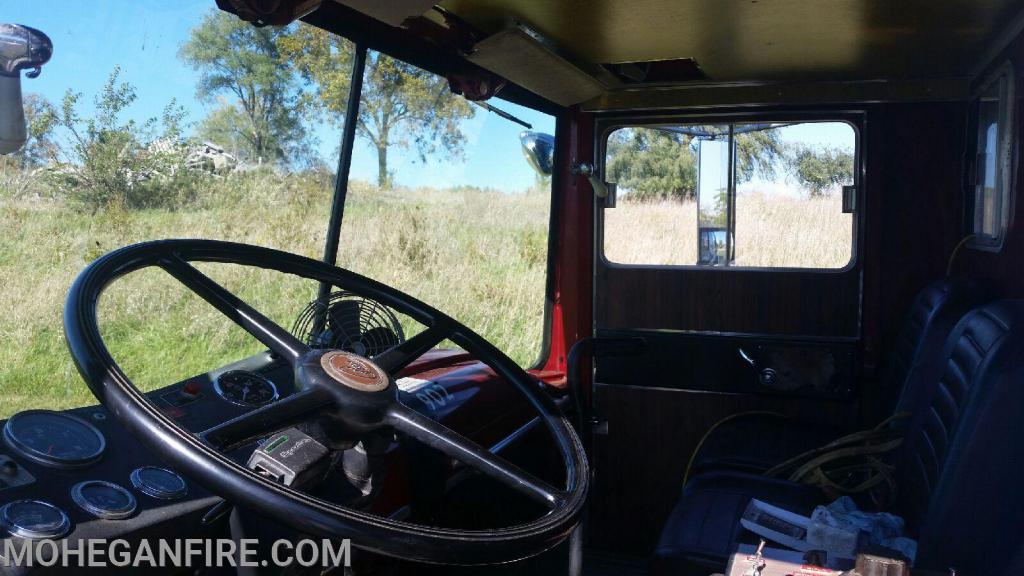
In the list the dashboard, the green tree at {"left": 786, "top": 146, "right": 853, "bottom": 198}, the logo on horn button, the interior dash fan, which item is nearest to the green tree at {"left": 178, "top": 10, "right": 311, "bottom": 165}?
the interior dash fan

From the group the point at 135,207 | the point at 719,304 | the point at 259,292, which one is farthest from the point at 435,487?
the point at 719,304

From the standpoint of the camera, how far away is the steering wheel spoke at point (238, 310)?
1315mm

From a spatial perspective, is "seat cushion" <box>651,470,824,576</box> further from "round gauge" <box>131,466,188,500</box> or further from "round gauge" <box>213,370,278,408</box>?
"round gauge" <box>131,466,188,500</box>

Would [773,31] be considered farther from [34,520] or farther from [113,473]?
[34,520]

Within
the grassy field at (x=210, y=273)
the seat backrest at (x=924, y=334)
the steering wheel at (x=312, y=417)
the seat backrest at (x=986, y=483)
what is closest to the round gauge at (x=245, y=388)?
the grassy field at (x=210, y=273)

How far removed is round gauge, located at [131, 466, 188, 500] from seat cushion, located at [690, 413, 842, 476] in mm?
1759

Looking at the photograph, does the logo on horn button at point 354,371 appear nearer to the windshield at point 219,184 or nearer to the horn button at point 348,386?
the horn button at point 348,386

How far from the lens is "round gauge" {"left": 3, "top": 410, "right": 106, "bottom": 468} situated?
1214 mm

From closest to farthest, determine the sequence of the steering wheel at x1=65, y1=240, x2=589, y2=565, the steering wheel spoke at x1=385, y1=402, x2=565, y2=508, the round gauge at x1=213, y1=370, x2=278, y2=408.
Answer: the steering wheel at x1=65, y1=240, x2=589, y2=565
the steering wheel spoke at x1=385, y1=402, x2=565, y2=508
the round gauge at x1=213, y1=370, x2=278, y2=408

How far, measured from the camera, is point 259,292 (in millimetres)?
1990

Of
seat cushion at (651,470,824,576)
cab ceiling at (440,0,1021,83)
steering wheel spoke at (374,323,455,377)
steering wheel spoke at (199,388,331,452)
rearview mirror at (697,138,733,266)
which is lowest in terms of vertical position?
seat cushion at (651,470,824,576)

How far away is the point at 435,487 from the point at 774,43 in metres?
1.60

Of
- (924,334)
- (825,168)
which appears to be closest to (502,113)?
(825,168)

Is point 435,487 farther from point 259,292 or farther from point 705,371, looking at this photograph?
point 705,371
